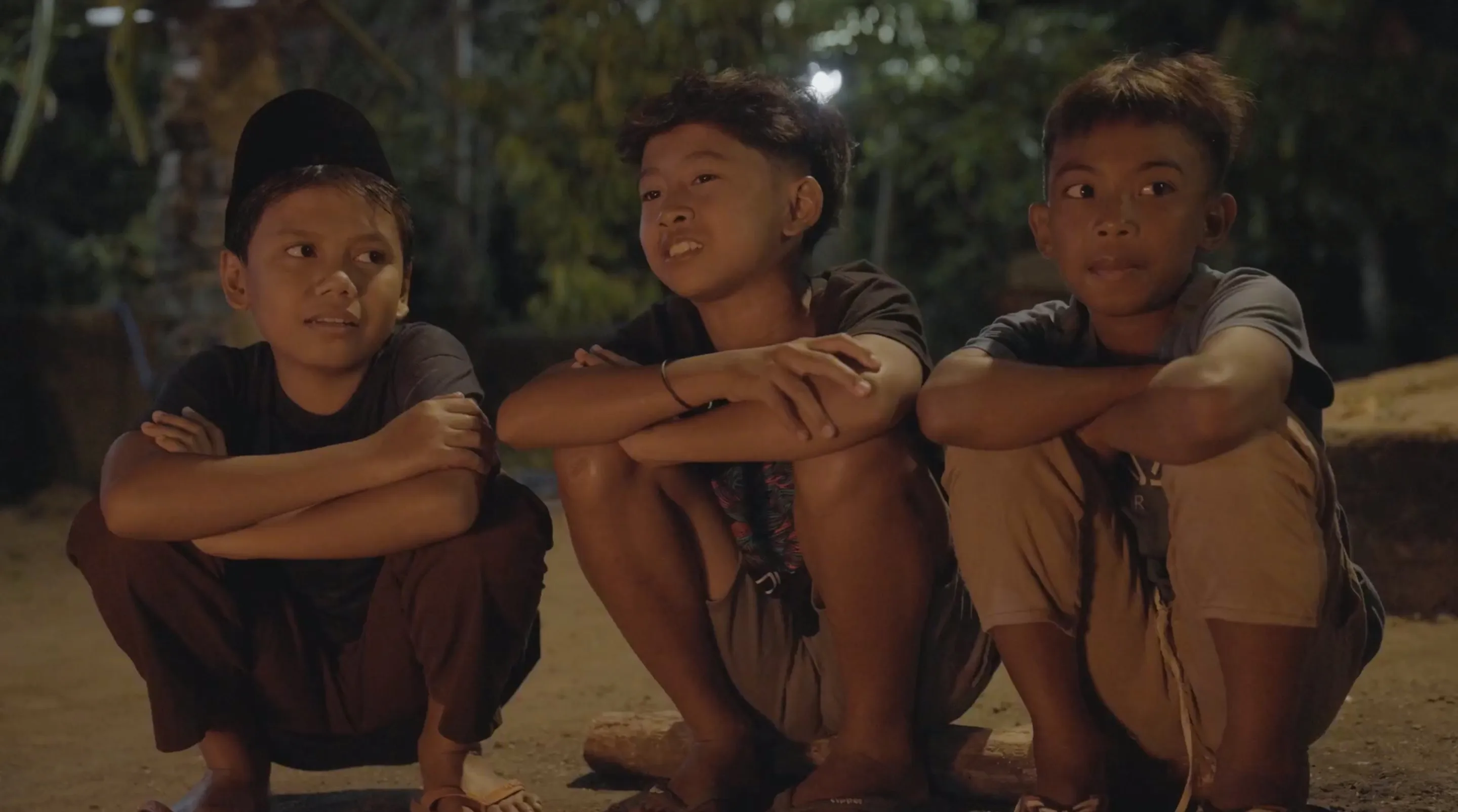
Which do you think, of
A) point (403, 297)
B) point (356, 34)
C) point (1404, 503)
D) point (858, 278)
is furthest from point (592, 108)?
point (858, 278)

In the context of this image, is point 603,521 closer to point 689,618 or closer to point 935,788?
point 689,618

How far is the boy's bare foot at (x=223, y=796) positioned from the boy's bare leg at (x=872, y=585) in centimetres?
87

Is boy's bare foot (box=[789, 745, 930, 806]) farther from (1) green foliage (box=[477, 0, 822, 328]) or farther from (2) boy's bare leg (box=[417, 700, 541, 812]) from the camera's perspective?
(1) green foliage (box=[477, 0, 822, 328])

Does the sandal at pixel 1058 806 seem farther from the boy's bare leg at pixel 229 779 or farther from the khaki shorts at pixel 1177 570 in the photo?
the boy's bare leg at pixel 229 779

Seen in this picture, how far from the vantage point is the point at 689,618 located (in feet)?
8.36

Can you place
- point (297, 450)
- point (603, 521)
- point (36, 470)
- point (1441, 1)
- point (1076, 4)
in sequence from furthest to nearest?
point (1076, 4)
point (1441, 1)
point (36, 470)
point (297, 450)
point (603, 521)

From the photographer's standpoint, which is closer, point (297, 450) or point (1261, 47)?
point (297, 450)

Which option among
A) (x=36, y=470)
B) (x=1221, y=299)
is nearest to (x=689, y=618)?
A: (x=1221, y=299)

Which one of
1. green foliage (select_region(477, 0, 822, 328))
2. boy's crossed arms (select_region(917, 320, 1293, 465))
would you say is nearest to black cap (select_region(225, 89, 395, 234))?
boy's crossed arms (select_region(917, 320, 1293, 465))

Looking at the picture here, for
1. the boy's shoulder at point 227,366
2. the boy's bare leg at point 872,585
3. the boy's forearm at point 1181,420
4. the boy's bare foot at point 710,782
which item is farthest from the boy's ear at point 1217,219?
the boy's shoulder at point 227,366

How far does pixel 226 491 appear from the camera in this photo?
2.43m

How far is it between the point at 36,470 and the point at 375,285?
246 inches

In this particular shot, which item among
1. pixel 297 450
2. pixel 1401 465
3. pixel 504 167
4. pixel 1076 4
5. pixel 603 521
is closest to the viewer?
pixel 603 521

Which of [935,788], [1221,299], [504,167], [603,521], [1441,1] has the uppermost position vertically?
[1441,1]
